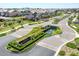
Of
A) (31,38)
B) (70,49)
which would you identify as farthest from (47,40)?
(70,49)

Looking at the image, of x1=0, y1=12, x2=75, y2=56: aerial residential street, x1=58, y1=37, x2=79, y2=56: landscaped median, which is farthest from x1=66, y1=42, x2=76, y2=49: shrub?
x1=0, y1=12, x2=75, y2=56: aerial residential street

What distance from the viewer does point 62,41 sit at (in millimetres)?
3283

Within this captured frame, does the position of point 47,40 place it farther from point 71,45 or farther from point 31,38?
point 71,45

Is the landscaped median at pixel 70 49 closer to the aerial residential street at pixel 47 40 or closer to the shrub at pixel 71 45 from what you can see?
the shrub at pixel 71 45

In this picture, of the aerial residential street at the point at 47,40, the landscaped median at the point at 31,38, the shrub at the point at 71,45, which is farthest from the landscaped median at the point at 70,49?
the landscaped median at the point at 31,38

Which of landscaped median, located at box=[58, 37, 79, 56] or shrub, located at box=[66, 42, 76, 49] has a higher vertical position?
shrub, located at box=[66, 42, 76, 49]

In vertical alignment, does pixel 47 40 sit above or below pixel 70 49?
above

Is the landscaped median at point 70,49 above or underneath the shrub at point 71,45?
underneath

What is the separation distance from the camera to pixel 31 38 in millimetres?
3314

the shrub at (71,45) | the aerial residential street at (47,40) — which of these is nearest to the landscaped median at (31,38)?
the aerial residential street at (47,40)

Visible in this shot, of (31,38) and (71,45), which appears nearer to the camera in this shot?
(71,45)

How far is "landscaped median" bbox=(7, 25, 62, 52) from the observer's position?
320 centimetres

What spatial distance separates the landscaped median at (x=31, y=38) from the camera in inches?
126

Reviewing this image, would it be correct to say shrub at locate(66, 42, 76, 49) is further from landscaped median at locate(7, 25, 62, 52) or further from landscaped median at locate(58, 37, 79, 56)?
landscaped median at locate(7, 25, 62, 52)
